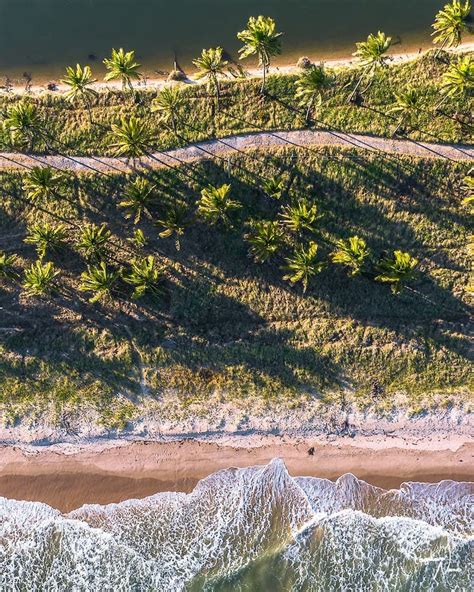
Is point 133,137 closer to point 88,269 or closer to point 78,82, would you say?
point 78,82

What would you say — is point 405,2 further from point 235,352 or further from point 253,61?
point 235,352

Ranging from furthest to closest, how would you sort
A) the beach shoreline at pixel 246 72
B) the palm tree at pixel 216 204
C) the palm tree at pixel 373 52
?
the beach shoreline at pixel 246 72 < the palm tree at pixel 216 204 < the palm tree at pixel 373 52

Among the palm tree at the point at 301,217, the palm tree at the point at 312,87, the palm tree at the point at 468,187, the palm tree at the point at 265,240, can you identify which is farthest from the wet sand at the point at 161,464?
the palm tree at the point at 312,87

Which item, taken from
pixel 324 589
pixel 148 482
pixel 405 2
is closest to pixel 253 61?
pixel 405 2

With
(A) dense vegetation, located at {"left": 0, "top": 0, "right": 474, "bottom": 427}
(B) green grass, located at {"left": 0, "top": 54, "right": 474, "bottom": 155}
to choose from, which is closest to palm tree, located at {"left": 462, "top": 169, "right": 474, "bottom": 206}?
(A) dense vegetation, located at {"left": 0, "top": 0, "right": 474, "bottom": 427}

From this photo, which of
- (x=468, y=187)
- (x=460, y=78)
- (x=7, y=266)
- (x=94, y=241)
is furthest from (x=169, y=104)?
(x=468, y=187)

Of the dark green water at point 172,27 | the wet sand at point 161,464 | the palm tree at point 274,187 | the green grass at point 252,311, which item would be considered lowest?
the wet sand at point 161,464

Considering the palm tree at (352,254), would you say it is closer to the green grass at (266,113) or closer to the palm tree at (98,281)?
the green grass at (266,113)
